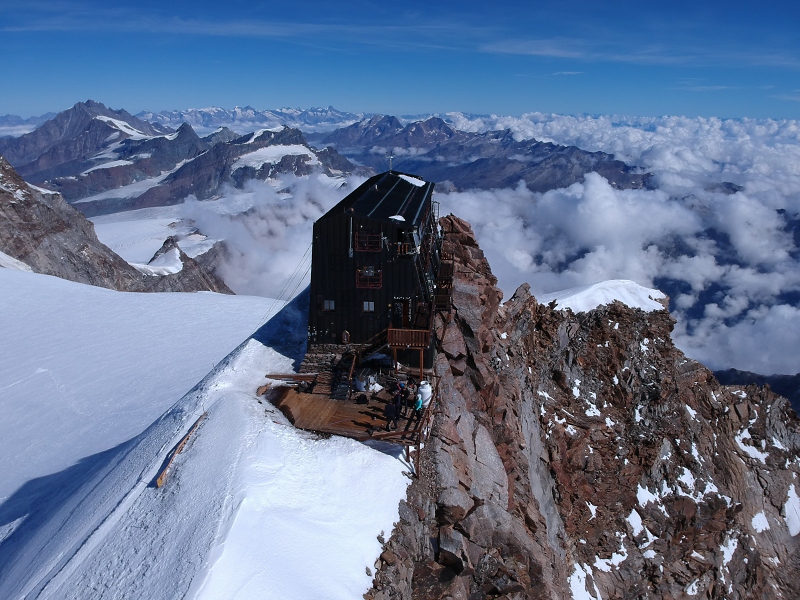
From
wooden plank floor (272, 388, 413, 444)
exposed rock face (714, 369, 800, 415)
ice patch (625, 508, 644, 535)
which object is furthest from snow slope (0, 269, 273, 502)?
exposed rock face (714, 369, 800, 415)

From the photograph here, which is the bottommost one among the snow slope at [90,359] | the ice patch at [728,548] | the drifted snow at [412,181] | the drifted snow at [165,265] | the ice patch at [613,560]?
the drifted snow at [165,265]

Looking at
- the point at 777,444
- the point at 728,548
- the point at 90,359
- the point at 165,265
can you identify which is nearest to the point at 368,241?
the point at 90,359

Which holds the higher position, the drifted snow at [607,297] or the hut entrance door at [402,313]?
the hut entrance door at [402,313]

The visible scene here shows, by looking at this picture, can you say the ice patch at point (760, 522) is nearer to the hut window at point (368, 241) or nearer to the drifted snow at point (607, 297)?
the drifted snow at point (607, 297)

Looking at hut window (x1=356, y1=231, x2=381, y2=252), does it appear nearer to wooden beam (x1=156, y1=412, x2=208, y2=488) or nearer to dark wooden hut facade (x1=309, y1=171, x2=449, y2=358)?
dark wooden hut facade (x1=309, y1=171, x2=449, y2=358)

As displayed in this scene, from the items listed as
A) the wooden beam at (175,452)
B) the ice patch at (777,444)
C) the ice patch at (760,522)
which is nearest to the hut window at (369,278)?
the wooden beam at (175,452)

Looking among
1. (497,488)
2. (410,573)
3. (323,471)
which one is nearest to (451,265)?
(497,488)

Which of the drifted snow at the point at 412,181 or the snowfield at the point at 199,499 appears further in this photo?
the drifted snow at the point at 412,181

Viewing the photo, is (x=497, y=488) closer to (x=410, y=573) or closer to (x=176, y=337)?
(x=410, y=573)
